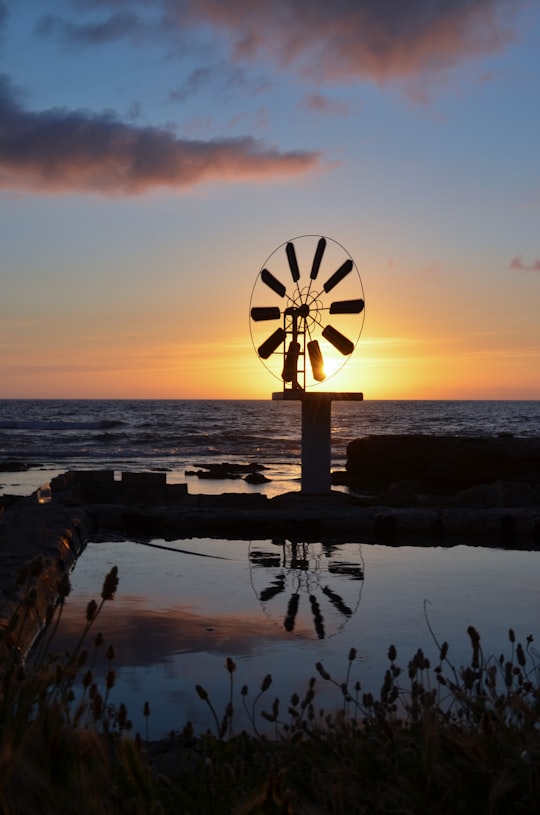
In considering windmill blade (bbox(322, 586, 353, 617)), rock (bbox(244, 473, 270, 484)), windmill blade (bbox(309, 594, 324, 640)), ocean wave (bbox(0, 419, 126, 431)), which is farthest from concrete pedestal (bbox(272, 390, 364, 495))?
ocean wave (bbox(0, 419, 126, 431))

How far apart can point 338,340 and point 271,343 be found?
4.72ft

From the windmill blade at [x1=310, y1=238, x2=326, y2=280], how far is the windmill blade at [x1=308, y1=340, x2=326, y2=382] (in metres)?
1.43

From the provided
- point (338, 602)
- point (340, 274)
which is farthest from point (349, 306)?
point (338, 602)

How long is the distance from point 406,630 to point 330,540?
6.19 m

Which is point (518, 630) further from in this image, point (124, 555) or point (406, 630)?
point (124, 555)

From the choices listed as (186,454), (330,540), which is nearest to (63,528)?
(330,540)

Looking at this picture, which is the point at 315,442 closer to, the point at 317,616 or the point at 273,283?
the point at 273,283

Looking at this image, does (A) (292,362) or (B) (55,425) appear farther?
(B) (55,425)

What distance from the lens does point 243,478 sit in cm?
3469

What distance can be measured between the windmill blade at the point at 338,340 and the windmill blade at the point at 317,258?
3.83ft

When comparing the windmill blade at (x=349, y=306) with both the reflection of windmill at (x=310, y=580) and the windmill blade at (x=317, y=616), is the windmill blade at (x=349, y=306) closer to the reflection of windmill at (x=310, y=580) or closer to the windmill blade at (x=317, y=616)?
the reflection of windmill at (x=310, y=580)

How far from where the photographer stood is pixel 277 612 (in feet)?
31.3

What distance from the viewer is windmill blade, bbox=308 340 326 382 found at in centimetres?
1892

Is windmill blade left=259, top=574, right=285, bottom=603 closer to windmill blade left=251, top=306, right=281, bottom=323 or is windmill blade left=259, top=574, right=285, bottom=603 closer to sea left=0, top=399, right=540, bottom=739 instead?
sea left=0, top=399, right=540, bottom=739
